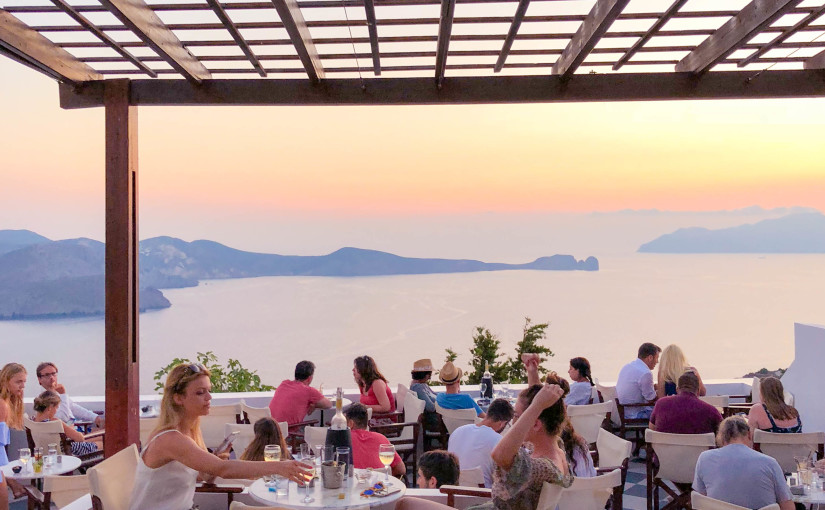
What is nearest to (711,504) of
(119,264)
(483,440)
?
(483,440)

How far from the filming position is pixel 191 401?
366cm

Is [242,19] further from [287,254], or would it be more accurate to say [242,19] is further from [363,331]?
[363,331]

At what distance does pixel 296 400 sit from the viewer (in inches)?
280

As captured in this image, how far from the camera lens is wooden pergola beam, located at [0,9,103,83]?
5523 millimetres

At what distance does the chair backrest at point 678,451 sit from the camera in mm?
5543

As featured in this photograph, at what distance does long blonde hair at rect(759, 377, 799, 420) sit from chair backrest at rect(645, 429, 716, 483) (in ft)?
2.00

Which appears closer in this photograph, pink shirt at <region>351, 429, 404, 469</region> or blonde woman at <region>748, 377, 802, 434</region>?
pink shirt at <region>351, 429, 404, 469</region>

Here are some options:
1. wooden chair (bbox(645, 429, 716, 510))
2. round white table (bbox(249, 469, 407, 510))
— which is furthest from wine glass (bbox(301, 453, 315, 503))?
wooden chair (bbox(645, 429, 716, 510))

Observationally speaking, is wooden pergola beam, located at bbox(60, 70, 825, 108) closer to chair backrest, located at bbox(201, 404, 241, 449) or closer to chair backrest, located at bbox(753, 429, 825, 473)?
chair backrest, located at bbox(201, 404, 241, 449)

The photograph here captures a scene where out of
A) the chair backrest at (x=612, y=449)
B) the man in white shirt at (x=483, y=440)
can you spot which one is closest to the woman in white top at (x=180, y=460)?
the man in white shirt at (x=483, y=440)

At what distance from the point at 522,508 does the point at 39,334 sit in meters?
17.0

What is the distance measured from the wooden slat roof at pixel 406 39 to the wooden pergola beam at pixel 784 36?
0.01 metres

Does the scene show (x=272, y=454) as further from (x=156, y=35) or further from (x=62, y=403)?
(x=62, y=403)

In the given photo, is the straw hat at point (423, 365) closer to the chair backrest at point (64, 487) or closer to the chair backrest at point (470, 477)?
the chair backrest at point (470, 477)
